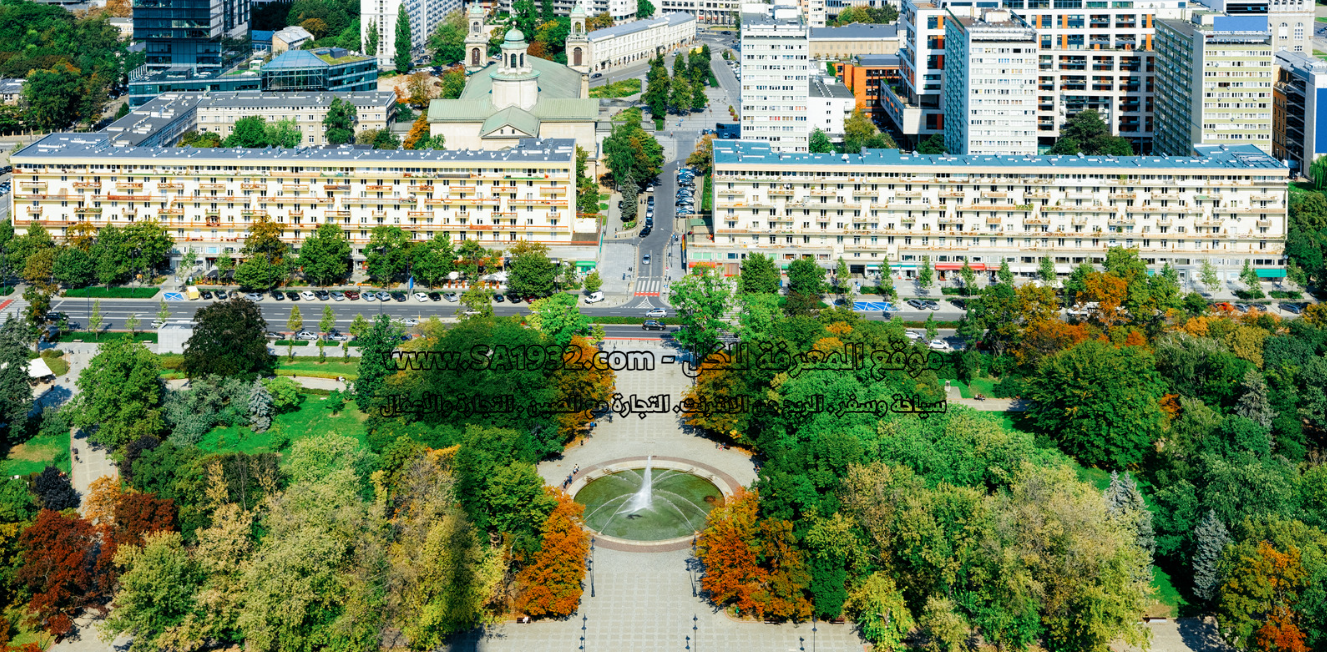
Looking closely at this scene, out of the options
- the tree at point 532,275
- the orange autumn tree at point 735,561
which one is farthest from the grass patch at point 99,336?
the orange autumn tree at point 735,561

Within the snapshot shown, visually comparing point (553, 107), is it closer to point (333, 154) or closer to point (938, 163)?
point (333, 154)

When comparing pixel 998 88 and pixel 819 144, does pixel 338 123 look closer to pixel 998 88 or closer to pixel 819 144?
pixel 819 144

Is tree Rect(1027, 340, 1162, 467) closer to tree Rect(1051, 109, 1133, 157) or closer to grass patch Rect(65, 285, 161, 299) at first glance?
tree Rect(1051, 109, 1133, 157)

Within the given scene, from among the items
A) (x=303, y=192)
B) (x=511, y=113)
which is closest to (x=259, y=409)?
(x=303, y=192)

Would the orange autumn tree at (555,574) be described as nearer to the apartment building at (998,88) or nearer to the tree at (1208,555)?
the tree at (1208,555)

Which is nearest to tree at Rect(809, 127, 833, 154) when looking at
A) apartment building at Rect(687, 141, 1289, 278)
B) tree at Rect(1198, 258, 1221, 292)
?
apartment building at Rect(687, 141, 1289, 278)

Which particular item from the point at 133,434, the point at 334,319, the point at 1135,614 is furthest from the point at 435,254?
the point at 1135,614
